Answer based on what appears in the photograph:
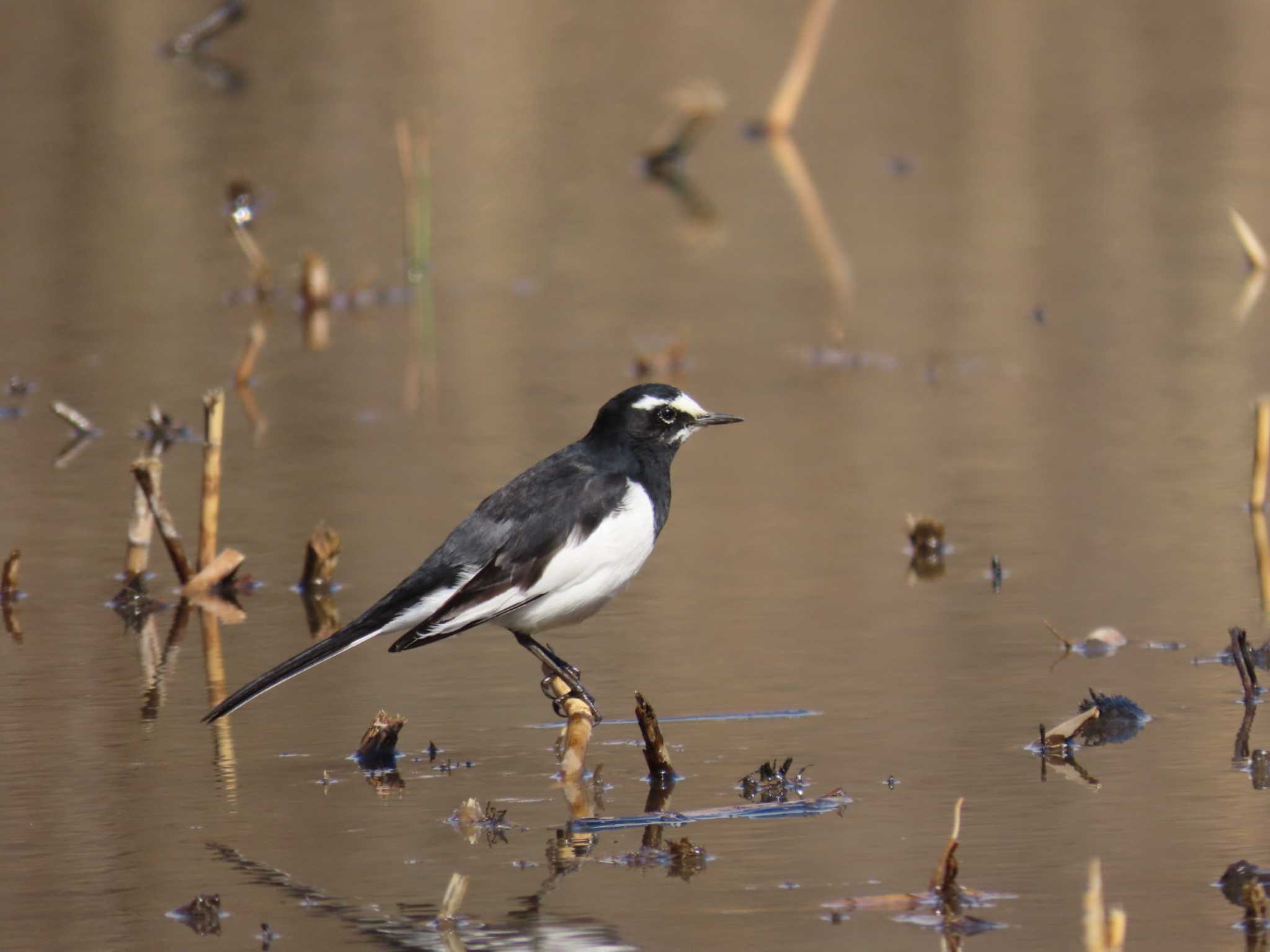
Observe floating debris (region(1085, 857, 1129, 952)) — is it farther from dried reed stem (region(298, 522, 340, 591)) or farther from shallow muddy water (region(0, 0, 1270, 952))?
dried reed stem (region(298, 522, 340, 591))

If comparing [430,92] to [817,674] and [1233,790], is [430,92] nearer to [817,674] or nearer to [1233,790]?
[817,674]

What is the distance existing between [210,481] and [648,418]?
69.9 inches

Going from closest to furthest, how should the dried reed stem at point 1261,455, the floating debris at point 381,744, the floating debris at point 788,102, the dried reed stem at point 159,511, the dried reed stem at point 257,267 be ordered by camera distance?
1. the floating debris at point 381,744
2. the dried reed stem at point 159,511
3. the dried reed stem at point 1261,455
4. the dried reed stem at point 257,267
5. the floating debris at point 788,102

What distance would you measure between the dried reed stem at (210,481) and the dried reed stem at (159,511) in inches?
2.5

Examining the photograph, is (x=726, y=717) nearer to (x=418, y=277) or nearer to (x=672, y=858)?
(x=672, y=858)

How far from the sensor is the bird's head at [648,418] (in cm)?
652

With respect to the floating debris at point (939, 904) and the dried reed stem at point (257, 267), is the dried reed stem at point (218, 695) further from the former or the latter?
the dried reed stem at point (257, 267)

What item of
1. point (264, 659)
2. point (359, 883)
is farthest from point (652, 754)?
point (264, 659)

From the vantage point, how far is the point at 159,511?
7586 millimetres

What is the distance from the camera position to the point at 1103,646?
6.72m

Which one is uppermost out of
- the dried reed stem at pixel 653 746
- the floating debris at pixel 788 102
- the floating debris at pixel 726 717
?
the floating debris at pixel 788 102

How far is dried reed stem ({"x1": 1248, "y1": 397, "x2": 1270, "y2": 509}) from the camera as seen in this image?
7.76 meters

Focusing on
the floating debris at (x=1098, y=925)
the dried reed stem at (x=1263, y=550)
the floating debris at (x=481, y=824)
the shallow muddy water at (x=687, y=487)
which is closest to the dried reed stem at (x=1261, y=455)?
the dried reed stem at (x=1263, y=550)

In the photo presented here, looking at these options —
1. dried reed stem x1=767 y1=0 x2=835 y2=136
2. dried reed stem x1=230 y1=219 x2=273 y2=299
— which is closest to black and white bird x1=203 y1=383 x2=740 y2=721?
dried reed stem x1=230 y1=219 x2=273 y2=299
